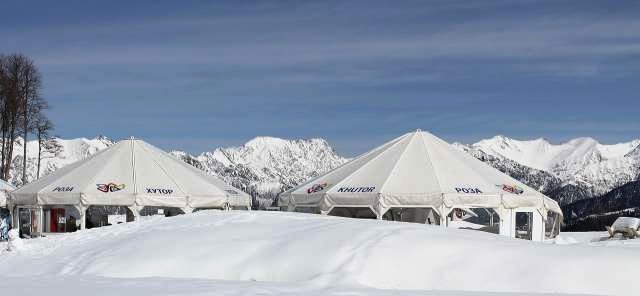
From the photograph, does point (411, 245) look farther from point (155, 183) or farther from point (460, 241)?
point (155, 183)

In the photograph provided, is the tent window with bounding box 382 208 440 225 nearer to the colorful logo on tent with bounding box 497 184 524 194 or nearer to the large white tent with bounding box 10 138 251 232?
the colorful logo on tent with bounding box 497 184 524 194

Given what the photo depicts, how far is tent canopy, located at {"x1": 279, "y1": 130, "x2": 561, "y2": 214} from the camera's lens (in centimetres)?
2547

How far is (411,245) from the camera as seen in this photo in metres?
12.3

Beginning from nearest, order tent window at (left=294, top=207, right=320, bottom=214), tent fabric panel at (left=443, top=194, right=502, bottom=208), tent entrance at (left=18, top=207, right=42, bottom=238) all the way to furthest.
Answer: tent fabric panel at (left=443, top=194, right=502, bottom=208)
tent window at (left=294, top=207, right=320, bottom=214)
tent entrance at (left=18, top=207, right=42, bottom=238)

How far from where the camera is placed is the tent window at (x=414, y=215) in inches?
1106

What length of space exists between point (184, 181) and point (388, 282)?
20.8 m

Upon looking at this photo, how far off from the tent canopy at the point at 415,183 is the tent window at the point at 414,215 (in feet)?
6.04

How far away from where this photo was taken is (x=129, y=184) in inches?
1164

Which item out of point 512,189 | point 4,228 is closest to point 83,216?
point 4,228

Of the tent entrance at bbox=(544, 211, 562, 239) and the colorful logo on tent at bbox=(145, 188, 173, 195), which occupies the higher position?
the colorful logo on tent at bbox=(145, 188, 173, 195)

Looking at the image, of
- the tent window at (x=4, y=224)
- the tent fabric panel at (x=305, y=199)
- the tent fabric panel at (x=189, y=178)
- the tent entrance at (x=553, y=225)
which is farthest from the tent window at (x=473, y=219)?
the tent window at (x=4, y=224)

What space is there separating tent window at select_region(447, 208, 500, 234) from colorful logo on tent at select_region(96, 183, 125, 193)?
11651 millimetres

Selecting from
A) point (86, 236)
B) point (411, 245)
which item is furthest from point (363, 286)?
point (86, 236)

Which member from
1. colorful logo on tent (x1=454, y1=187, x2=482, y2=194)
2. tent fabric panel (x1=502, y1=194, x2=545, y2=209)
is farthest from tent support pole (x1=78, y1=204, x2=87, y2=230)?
tent fabric panel (x1=502, y1=194, x2=545, y2=209)
